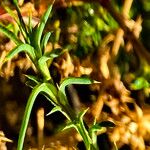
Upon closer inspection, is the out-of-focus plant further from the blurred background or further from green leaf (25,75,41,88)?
green leaf (25,75,41,88)

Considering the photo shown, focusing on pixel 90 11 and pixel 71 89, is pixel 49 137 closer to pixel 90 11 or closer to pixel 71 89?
pixel 71 89

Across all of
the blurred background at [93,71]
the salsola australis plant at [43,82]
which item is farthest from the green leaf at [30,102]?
the blurred background at [93,71]

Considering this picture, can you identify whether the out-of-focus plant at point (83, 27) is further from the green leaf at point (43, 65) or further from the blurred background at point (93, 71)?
the green leaf at point (43, 65)

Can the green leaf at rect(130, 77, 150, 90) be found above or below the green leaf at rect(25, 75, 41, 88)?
below

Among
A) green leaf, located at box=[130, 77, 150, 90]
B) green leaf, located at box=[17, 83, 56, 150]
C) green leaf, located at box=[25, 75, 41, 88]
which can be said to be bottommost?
green leaf, located at box=[130, 77, 150, 90]

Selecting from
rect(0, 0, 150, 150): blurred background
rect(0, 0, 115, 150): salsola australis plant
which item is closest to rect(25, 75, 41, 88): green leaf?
rect(0, 0, 115, 150): salsola australis plant

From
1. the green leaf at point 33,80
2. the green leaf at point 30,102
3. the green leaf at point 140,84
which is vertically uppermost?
the green leaf at point 33,80

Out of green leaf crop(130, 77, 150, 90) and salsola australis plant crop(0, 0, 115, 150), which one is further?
green leaf crop(130, 77, 150, 90)

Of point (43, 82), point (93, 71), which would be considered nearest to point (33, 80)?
point (43, 82)
